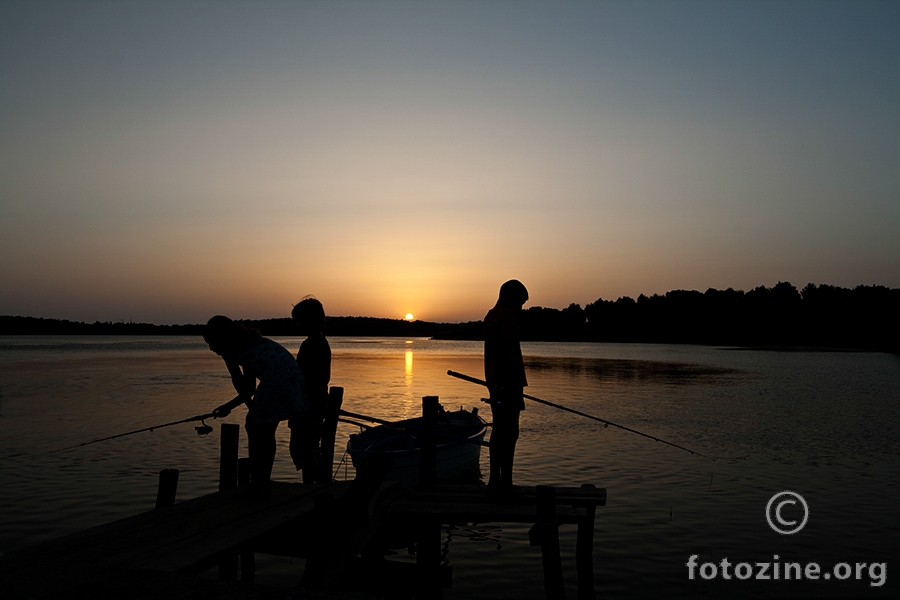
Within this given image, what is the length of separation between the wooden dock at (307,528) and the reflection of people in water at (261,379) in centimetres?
74

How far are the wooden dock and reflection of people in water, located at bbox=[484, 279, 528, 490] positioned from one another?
0.79 metres

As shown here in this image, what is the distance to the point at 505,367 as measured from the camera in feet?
28.1

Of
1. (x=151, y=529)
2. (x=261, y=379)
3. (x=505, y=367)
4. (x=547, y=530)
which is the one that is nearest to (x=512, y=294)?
(x=505, y=367)

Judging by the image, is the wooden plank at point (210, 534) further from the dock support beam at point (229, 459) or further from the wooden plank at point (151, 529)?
the dock support beam at point (229, 459)

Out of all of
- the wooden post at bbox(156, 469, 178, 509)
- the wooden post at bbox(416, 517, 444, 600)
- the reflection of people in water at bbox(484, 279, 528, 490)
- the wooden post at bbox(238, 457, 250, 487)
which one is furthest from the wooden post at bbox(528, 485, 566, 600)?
the wooden post at bbox(156, 469, 178, 509)

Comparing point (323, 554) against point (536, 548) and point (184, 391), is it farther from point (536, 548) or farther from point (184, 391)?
point (184, 391)

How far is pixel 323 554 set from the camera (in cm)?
634

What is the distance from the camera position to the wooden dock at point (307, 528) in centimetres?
A: 583

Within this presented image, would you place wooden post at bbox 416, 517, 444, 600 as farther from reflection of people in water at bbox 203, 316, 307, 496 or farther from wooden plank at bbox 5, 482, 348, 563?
reflection of people in water at bbox 203, 316, 307, 496

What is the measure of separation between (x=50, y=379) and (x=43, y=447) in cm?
3138

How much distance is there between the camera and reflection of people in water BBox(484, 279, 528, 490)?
8.55 meters

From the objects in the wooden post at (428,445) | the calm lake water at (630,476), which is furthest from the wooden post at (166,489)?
the wooden post at (428,445)

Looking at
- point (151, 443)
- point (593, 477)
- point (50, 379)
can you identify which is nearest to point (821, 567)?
point (593, 477)

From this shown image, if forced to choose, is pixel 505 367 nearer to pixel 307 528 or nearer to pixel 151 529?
pixel 307 528
